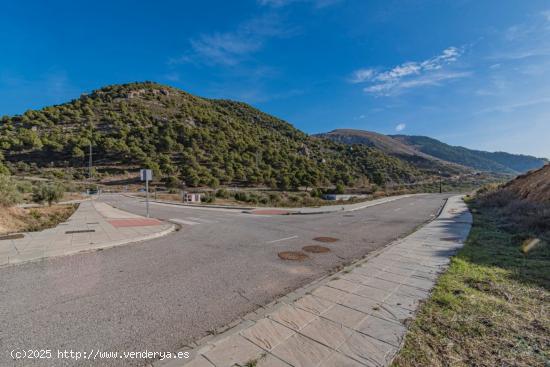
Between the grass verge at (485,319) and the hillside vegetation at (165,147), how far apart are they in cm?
4816

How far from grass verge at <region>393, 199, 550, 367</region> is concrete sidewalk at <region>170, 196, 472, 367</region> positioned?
0.24 metres

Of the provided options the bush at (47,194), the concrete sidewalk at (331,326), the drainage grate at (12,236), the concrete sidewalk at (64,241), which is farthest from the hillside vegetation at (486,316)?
the bush at (47,194)

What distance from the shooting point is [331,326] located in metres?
3.33

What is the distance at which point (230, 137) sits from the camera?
277ft

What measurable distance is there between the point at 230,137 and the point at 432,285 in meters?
83.6

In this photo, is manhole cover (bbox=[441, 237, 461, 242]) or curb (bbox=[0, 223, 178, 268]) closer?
curb (bbox=[0, 223, 178, 268])

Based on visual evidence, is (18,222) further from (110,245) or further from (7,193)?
(110,245)

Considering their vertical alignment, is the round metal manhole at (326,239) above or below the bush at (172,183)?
below

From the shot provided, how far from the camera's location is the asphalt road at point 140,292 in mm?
3092

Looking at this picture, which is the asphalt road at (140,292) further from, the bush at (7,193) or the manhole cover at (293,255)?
the bush at (7,193)

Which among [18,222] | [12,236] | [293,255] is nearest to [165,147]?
[18,222]

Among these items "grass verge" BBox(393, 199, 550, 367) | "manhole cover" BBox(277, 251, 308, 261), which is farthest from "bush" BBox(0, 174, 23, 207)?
"grass verge" BBox(393, 199, 550, 367)

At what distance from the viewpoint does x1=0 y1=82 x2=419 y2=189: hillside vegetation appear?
58125 mm

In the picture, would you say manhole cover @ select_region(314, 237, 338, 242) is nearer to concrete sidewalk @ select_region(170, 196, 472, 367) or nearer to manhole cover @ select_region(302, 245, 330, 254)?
manhole cover @ select_region(302, 245, 330, 254)
